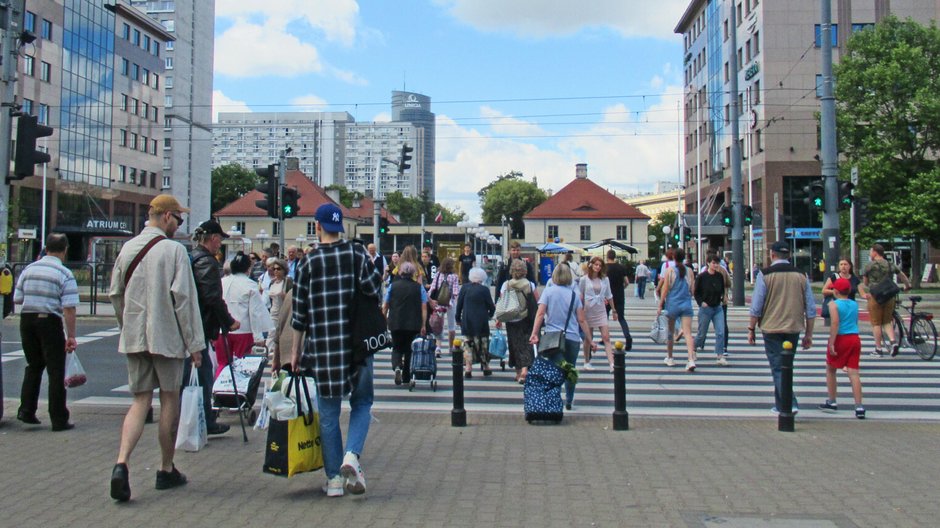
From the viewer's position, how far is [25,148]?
9344 mm

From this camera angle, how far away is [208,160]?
95.6 meters

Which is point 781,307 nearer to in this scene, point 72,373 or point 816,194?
point 72,373

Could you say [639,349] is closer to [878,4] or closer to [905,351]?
[905,351]

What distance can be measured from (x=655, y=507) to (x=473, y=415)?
392 cm

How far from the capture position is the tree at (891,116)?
1506 inches

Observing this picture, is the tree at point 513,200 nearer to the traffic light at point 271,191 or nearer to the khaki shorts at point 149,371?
the traffic light at point 271,191

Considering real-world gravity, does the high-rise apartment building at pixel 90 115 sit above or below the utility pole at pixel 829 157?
above

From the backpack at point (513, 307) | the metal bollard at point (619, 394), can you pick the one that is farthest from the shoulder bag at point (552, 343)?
the backpack at point (513, 307)

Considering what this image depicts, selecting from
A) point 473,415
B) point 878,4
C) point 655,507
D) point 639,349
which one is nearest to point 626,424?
point 473,415

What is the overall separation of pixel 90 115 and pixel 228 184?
46530 mm

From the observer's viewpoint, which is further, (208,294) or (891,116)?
(891,116)

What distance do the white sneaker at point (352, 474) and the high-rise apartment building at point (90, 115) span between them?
157ft

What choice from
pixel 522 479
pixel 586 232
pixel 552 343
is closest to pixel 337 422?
pixel 522 479

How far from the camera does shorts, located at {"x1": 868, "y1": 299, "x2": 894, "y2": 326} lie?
15078 millimetres
